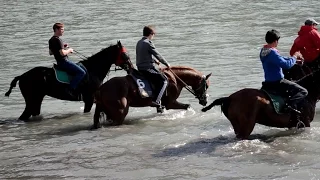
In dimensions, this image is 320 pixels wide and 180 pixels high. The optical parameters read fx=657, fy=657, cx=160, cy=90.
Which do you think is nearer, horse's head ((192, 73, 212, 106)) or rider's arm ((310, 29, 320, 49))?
rider's arm ((310, 29, 320, 49))

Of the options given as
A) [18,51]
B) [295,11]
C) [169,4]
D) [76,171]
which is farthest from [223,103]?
[169,4]

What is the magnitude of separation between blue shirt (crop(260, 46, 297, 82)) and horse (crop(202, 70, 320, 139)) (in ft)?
1.18

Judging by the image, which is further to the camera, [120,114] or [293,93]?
[120,114]

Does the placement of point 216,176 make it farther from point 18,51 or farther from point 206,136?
point 18,51

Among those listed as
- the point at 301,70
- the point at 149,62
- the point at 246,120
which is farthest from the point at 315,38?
the point at 149,62

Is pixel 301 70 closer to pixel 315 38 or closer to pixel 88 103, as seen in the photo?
pixel 315 38

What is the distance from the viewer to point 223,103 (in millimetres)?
12820

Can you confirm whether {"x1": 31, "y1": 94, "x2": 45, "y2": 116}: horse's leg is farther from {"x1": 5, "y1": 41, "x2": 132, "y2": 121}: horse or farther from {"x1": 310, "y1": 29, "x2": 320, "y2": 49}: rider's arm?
{"x1": 310, "y1": 29, "x2": 320, "y2": 49}: rider's arm

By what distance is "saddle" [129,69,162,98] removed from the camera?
15281 mm

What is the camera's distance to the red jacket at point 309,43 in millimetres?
15397

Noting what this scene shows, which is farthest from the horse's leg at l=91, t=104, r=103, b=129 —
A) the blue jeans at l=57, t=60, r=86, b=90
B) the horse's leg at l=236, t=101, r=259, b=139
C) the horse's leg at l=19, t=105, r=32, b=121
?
the horse's leg at l=236, t=101, r=259, b=139

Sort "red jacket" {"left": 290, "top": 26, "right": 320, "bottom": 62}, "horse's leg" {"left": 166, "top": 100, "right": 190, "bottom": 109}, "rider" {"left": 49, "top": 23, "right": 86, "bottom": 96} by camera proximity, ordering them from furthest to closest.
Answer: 1. "horse's leg" {"left": 166, "top": 100, "right": 190, "bottom": 109}
2. "rider" {"left": 49, "top": 23, "right": 86, "bottom": 96}
3. "red jacket" {"left": 290, "top": 26, "right": 320, "bottom": 62}

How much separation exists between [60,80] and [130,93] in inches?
88.0

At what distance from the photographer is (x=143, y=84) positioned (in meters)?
15.4
